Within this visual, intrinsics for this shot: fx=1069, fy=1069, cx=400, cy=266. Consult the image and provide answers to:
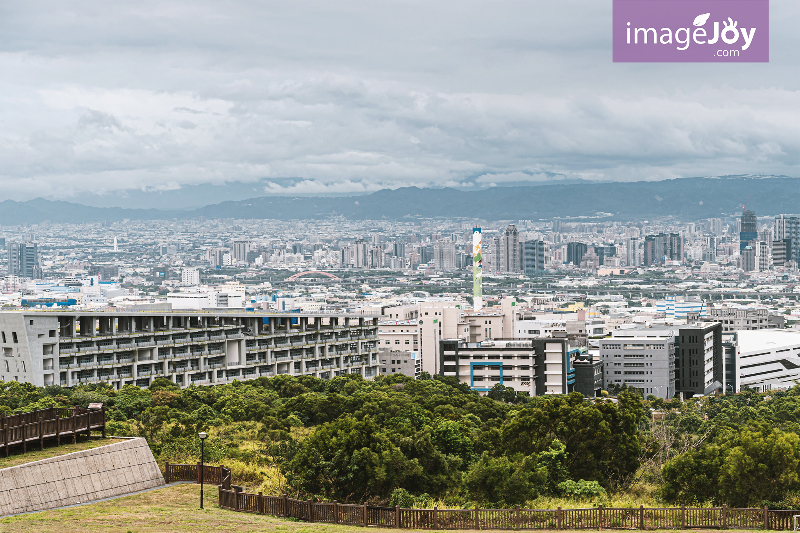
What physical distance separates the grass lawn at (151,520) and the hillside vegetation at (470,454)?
221 centimetres

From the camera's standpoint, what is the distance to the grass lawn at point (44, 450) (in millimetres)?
17156

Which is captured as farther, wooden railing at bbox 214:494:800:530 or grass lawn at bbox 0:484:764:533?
wooden railing at bbox 214:494:800:530

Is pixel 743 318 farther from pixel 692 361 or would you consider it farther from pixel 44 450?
pixel 44 450

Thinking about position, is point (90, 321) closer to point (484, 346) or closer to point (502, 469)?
point (484, 346)

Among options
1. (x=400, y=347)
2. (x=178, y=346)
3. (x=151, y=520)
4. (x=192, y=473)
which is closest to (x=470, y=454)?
(x=192, y=473)

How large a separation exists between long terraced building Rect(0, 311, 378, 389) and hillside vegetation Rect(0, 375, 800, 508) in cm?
1056

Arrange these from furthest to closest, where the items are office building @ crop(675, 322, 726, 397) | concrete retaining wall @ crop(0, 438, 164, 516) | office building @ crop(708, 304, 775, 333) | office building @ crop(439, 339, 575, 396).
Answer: office building @ crop(708, 304, 775, 333)
office building @ crop(675, 322, 726, 397)
office building @ crop(439, 339, 575, 396)
concrete retaining wall @ crop(0, 438, 164, 516)

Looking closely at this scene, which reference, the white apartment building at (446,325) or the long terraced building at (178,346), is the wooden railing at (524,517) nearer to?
the long terraced building at (178,346)

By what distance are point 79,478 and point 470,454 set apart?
9.80 meters

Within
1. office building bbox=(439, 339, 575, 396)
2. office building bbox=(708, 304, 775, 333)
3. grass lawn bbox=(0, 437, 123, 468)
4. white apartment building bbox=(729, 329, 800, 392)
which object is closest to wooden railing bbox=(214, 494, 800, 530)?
grass lawn bbox=(0, 437, 123, 468)

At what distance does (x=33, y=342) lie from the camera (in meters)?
44.2

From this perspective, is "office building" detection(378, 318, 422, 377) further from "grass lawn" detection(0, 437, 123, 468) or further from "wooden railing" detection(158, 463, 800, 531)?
"wooden railing" detection(158, 463, 800, 531)

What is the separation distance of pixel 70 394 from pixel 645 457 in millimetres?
19534

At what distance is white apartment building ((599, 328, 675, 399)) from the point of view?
69.1 metres
